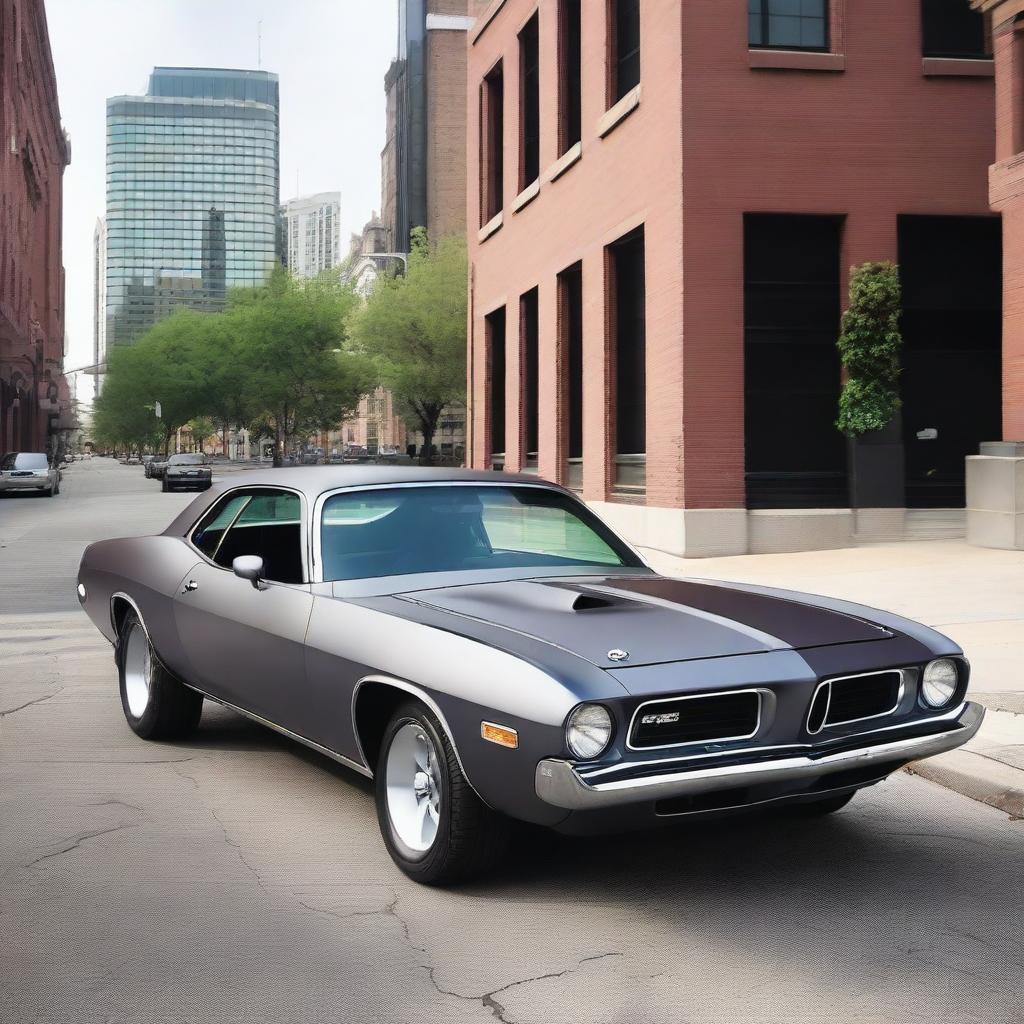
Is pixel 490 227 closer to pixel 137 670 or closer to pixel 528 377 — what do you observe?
pixel 528 377

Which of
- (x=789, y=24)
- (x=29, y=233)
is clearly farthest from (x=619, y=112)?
(x=29, y=233)

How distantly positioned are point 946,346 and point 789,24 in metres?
5.26

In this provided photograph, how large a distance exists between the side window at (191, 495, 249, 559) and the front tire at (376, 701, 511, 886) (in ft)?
7.43

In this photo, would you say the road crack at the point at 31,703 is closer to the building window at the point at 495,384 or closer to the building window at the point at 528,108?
the building window at the point at 528,108

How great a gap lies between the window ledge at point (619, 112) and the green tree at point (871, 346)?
15.6ft

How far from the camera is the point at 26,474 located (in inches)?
1767

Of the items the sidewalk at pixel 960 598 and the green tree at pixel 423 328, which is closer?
the sidewalk at pixel 960 598

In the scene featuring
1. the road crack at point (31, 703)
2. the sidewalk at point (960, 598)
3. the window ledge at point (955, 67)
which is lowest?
the road crack at point (31, 703)

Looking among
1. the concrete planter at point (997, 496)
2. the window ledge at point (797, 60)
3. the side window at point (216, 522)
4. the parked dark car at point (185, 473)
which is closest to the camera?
the side window at point (216, 522)

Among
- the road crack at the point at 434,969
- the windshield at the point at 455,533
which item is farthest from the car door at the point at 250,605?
the road crack at the point at 434,969

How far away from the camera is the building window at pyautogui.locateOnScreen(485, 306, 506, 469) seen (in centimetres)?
3203

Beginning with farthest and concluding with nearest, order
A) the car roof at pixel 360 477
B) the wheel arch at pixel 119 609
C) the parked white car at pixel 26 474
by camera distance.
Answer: the parked white car at pixel 26 474
the wheel arch at pixel 119 609
the car roof at pixel 360 477

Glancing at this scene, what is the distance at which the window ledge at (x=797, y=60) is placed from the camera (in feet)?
61.7

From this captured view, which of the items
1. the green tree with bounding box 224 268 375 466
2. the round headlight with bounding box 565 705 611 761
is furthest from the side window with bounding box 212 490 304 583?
the green tree with bounding box 224 268 375 466
